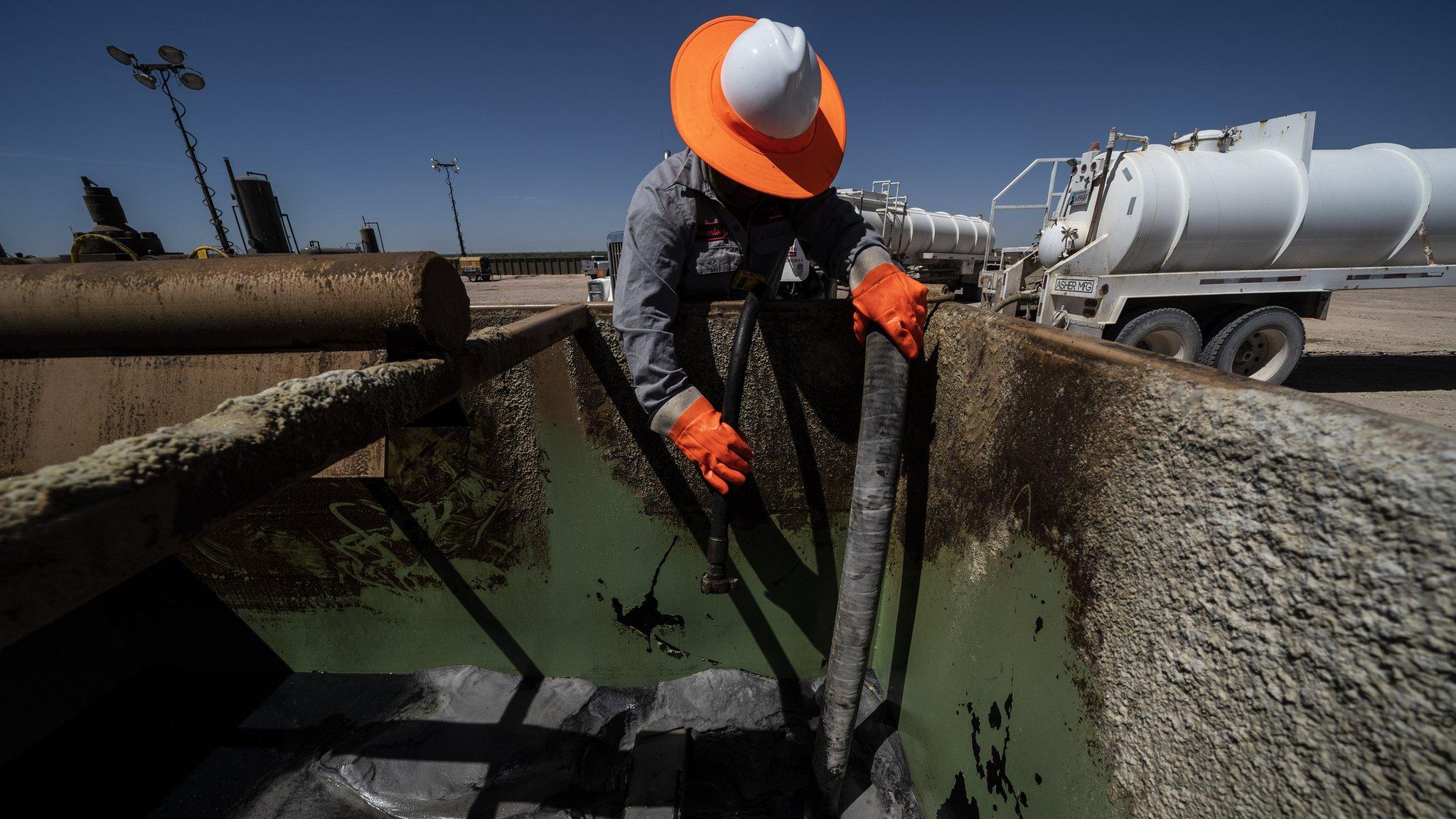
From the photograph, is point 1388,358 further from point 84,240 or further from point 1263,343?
point 84,240

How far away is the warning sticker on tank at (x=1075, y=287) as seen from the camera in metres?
5.53

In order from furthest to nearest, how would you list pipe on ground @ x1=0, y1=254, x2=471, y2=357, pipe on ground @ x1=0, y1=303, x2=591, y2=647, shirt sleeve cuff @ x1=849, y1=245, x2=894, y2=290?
shirt sleeve cuff @ x1=849, y1=245, x2=894, y2=290 < pipe on ground @ x1=0, y1=254, x2=471, y2=357 < pipe on ground @ x1=0, y1=303, x2=591, y2=647

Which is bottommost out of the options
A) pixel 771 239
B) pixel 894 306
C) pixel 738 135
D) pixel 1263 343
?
pixel 1263 343

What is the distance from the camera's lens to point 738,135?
1670mm

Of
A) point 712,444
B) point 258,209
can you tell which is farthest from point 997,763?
point 258,209

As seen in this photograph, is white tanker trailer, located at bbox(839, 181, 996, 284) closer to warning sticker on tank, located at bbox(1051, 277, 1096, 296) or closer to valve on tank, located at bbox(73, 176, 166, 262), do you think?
warning sticker on tank, located at bbox(1051, 277, 1096, 296)

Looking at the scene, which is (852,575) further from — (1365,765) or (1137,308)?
(1137,308)

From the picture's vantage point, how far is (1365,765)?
0.58 metres

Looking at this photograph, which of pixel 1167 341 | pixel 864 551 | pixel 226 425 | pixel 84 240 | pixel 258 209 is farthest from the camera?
pixel 258 209

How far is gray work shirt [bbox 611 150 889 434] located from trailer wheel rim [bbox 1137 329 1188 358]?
18.2 ft

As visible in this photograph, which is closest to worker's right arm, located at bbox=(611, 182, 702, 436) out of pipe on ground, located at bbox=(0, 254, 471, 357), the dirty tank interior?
the dirty tank interior

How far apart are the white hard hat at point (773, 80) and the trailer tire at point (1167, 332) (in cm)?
541

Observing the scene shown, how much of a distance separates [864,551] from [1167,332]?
612 cm

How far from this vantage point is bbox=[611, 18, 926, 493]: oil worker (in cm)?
158
